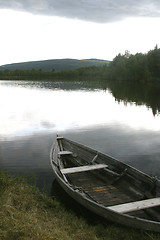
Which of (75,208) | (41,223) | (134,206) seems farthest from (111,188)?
(41,223)

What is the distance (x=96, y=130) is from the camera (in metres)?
20.5

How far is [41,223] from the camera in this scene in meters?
6.63

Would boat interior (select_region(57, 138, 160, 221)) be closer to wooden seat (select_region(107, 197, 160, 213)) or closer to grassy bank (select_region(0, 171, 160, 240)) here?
wooden seat (select_region(107, 197, 160, 213))

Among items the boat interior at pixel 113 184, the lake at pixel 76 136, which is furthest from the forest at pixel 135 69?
the boat interior at pixel 113 184

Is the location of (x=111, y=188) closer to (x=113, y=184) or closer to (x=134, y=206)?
(x=113, y=184)

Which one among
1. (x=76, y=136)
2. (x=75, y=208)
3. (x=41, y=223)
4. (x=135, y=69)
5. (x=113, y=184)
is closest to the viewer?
(x=41, y=223)

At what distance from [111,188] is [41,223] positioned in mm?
3723

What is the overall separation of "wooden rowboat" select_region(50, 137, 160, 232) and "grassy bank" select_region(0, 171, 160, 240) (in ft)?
1.24

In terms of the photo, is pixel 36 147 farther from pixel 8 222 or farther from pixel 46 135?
pixel 8 222

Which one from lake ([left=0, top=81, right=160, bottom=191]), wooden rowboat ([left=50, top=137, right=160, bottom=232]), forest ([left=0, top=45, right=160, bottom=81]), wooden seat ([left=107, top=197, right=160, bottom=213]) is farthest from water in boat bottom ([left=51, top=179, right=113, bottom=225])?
forest ([left=0, top=45, right=160, bottom=81])

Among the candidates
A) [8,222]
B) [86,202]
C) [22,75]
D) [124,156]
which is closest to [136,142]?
[124,156]

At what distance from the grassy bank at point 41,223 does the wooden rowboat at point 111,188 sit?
38cm

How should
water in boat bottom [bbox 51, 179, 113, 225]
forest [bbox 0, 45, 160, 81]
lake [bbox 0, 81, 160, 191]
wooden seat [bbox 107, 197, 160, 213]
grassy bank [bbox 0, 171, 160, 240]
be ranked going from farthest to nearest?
forest [bbox 0, 45, 160, 81] < lake [bbox 0, 81, 160, 191] < water in boat bottom [bbox 51, 179, 113, 225] < wooden seat [bbox 107, 197, 160, 213] < grassy bank [bbox 0, 171, 160, 240]

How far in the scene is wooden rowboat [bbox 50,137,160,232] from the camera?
7062 millimetres
